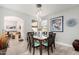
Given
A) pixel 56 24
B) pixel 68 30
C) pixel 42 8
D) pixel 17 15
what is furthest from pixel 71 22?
pixel 17 15

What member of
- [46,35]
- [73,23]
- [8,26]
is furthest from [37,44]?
[73,23]

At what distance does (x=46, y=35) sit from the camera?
1.95m

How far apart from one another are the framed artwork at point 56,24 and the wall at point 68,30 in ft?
0.24

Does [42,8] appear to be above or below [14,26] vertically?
above

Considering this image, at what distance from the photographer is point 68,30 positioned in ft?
6.39

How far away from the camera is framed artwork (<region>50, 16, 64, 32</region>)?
77.6 inches

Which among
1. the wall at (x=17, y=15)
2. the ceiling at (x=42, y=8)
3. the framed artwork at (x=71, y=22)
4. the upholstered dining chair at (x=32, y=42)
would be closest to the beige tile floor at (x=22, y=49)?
the upholstered dining chair at (x=32, y=42)

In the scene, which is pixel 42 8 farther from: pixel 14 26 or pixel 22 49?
pixel 22 49

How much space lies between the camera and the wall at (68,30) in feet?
6.28

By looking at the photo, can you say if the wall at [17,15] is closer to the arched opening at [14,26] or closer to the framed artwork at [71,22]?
the arched opening at [14,26]

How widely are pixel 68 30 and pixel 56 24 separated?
0.82 ft

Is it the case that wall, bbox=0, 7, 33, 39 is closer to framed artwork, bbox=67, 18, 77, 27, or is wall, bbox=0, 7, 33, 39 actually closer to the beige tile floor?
the beige tile floor

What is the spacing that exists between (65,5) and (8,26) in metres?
1.12
